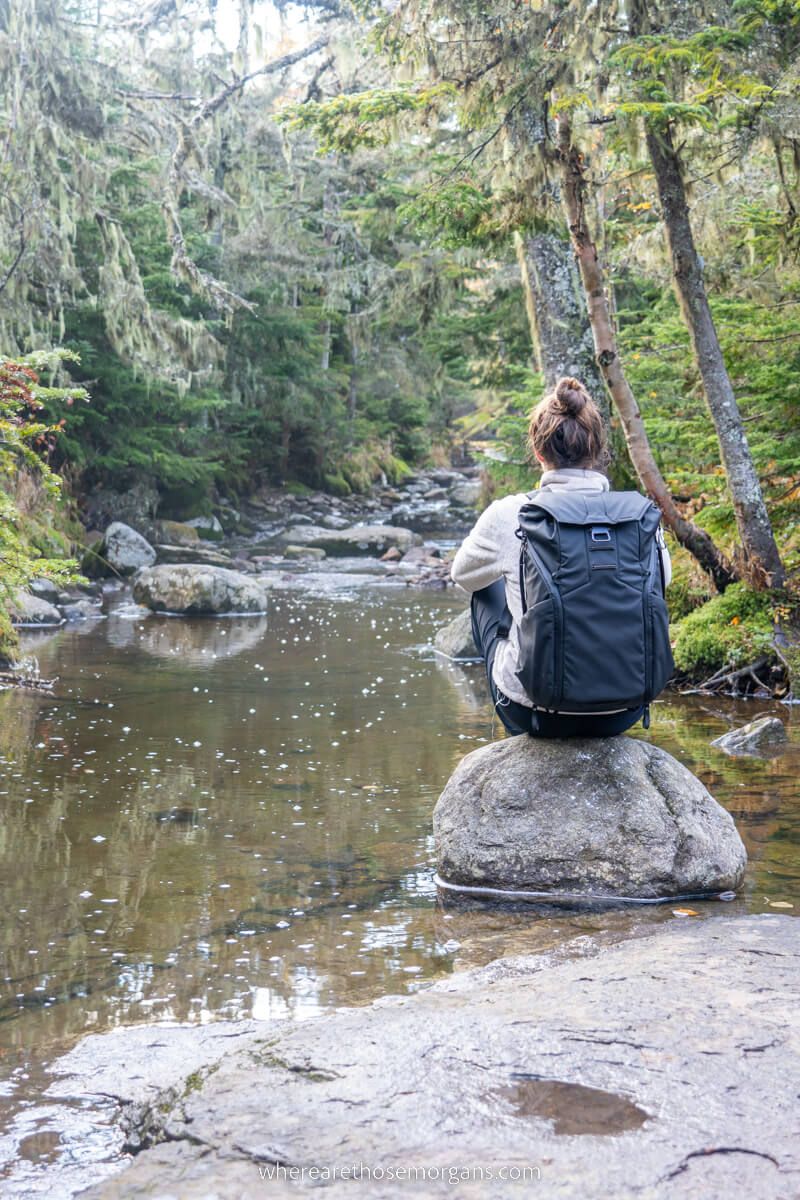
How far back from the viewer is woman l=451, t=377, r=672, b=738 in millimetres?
4238

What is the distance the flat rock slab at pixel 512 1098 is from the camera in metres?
2.03

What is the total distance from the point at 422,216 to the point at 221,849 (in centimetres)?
640

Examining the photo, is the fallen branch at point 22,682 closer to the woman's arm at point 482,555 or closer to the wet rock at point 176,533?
the woman's arm at point 482,555

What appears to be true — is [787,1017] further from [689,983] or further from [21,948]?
[21,948]

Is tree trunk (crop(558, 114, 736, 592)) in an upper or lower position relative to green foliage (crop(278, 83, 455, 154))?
lower

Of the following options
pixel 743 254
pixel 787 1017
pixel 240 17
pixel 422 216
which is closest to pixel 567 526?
pixel 787 1017

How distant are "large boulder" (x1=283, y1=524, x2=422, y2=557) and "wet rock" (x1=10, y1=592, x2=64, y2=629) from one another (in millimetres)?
9511

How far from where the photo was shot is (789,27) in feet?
25.0

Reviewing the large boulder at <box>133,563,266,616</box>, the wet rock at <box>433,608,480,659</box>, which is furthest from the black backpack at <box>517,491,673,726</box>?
the large boulder at <box>133,563,266,616</box>

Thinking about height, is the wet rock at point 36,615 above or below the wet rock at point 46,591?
below

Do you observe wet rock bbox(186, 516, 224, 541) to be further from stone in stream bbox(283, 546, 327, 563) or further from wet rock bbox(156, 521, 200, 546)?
stone in stream bbox(283, 546, 327, 563)

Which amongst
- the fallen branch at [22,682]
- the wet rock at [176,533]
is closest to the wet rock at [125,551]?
the wet rock at [176,533]

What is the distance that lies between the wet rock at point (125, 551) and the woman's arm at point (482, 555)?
1655cm

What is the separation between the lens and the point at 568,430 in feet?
13.9
